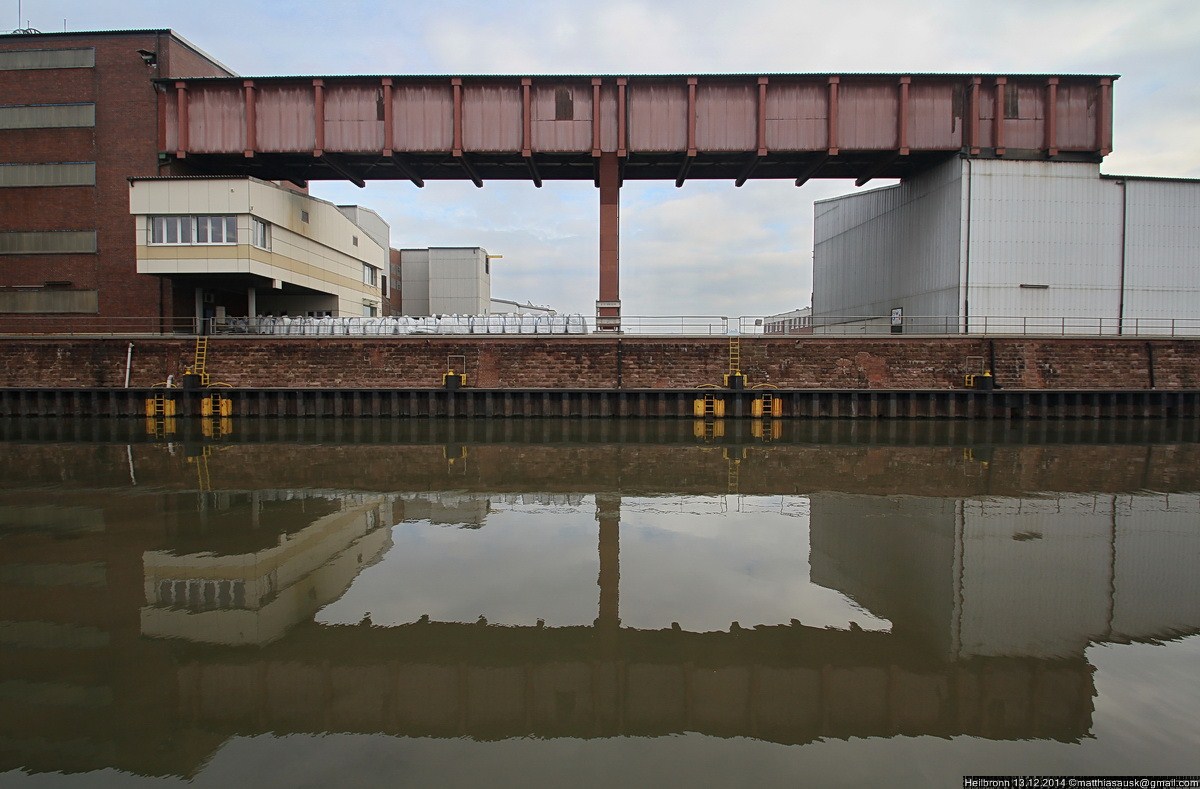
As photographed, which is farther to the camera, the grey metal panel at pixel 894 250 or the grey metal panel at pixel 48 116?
the grey metal panel at pixel 48 116

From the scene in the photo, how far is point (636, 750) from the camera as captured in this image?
14.2ft

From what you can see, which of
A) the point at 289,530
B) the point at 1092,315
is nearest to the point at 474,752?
the point at 289,530

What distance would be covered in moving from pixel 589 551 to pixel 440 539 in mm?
2199

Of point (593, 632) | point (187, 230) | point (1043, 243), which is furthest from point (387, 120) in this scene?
point (1043, 243)

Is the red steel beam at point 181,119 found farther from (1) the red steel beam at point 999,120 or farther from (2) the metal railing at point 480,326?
(1) the red steel beam at point 999,120

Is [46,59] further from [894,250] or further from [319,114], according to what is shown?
[894,250]

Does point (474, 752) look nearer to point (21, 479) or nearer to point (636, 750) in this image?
point (636, 750)

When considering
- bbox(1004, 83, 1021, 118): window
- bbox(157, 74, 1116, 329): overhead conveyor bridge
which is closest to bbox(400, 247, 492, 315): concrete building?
bbox(157, 74, 1116, 329): overhead conveyor bridge

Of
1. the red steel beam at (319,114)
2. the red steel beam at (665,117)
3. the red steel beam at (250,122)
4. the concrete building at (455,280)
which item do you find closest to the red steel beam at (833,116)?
the red steel beam at (665,117)

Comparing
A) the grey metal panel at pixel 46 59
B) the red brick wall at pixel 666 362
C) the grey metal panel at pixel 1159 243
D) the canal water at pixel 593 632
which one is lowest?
the canal water at pixel 593 632

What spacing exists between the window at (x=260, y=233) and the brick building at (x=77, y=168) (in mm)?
5006

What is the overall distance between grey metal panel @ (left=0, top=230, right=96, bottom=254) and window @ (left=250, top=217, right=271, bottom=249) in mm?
7863

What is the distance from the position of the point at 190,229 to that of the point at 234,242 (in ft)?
6.52

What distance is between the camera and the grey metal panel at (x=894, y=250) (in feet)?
88.2
